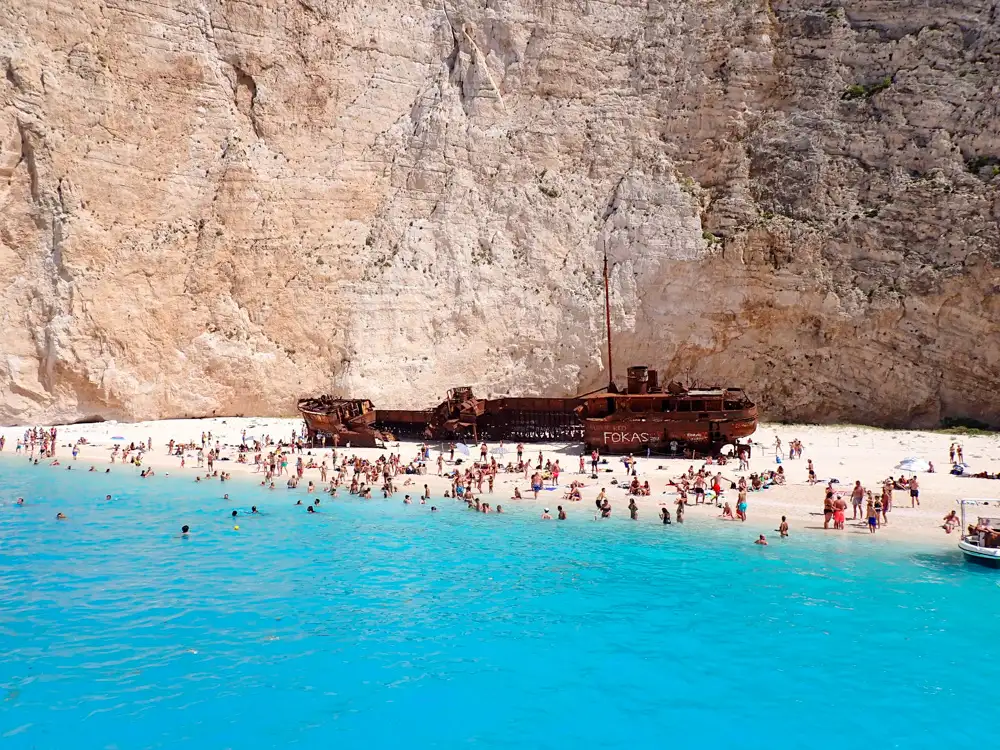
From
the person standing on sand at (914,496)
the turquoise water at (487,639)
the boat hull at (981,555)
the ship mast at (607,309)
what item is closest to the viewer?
the turquoise water at (487,639)

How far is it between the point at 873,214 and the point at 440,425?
936 inches

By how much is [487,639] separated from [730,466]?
16739 millimetres

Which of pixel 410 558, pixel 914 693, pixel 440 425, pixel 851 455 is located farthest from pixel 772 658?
pixel 440 425

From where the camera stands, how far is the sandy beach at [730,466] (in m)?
21.1

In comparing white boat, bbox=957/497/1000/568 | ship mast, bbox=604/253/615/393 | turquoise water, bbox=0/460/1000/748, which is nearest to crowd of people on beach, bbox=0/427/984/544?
turquoise water, bbox=0/460/1000/748

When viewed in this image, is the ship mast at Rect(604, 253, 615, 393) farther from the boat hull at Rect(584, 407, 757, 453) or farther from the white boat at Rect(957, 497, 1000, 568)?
the white boat at Rect(957, 497, 1000, 568)

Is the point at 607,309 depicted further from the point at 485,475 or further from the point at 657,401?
the point at 485,475

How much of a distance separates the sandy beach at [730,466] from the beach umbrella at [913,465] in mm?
249

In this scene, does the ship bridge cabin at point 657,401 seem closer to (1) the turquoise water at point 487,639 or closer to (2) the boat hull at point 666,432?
(2) the boat hull at point 666,432

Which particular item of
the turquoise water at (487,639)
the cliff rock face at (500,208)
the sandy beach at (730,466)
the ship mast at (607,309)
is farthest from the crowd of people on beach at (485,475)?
the ship mast at (607,309)

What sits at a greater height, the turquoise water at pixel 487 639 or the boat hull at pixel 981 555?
the boat hull at pixel 981 555

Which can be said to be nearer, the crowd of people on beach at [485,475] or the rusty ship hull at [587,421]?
the crowd of people on beach at [485,475]

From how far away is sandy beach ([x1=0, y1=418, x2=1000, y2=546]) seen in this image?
21.1m

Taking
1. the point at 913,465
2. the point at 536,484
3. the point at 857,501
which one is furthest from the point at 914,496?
the point at 536,484
